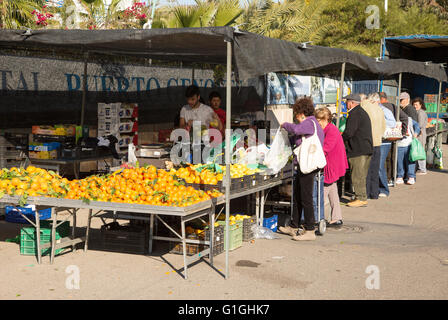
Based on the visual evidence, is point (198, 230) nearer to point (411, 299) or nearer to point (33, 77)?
point (411, 299)

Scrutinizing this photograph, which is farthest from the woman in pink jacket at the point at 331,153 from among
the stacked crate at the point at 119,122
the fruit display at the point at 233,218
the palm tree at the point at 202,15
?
the palm tree at the point at 202,15

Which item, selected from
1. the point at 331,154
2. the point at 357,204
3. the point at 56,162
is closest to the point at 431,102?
the point at 357,204

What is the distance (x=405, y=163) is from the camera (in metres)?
14.2

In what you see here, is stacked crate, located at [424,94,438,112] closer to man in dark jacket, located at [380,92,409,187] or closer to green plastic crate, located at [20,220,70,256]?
man in dark jacket, located at [380,92,409,187]

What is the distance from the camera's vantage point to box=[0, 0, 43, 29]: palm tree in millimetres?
13297

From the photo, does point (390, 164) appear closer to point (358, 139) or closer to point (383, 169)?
point (383, 169)

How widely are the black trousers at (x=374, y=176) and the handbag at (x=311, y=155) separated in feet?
11.4

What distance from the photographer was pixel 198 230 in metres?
7.49

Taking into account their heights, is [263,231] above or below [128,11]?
below

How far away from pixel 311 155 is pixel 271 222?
4.36 ft

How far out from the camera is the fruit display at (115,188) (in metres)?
6.71
